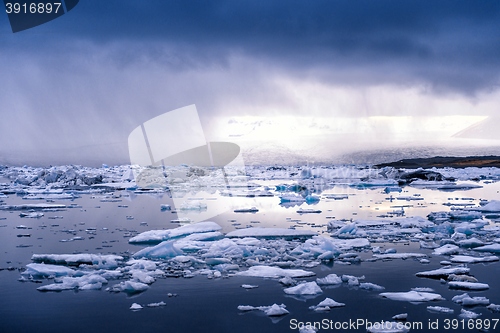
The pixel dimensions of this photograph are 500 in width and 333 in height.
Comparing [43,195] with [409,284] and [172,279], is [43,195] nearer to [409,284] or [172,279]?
[172,279]

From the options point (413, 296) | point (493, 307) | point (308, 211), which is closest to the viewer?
point (493, 307)

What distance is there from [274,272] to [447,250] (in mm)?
3460

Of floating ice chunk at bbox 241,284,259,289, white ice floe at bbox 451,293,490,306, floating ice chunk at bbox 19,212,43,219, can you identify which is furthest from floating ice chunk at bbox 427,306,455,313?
floating ice chunk at bbox 19,212,43,219

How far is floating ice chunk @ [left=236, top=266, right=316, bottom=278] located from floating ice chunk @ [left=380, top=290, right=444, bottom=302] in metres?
1.33

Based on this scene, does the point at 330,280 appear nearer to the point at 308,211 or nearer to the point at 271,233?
the point at 271,233

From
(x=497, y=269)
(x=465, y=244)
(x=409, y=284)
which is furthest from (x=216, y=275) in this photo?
(x=465, y=244)

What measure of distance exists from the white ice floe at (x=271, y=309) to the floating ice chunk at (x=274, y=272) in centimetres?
131

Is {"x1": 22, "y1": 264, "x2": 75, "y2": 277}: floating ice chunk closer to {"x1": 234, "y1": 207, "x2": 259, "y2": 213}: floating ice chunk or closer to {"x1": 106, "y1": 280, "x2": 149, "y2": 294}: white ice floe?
{"x1": 106, "y1": 280, "x2": 149, "y2": 294}: white ice floe

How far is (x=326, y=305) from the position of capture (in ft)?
19.4

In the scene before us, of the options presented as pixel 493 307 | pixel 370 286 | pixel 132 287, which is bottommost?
pixel 493 307

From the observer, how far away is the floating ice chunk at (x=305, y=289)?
253 inches

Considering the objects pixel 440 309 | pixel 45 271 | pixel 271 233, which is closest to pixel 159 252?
pixel 45 271

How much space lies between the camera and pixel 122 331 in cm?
529

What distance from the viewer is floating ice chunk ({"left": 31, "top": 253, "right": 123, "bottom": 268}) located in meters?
7.77
